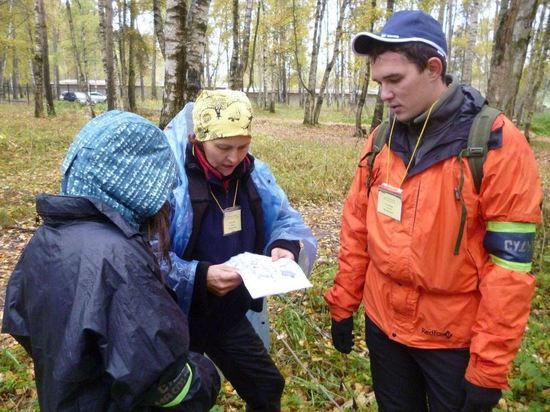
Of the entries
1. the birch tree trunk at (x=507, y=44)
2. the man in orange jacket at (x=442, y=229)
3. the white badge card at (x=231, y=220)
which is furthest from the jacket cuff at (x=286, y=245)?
the birch tree trunk at (x=507, y=44)

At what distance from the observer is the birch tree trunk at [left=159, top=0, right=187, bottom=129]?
5625 mm

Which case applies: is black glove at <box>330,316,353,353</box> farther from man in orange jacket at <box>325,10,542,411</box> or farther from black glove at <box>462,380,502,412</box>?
black glove at <box>462,380,502,412</box>

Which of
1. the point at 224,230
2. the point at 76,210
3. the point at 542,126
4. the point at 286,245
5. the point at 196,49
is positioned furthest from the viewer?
the point at 542,126

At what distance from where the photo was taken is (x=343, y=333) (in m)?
2.18

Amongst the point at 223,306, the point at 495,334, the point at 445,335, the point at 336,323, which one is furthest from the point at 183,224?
the point at 495,334

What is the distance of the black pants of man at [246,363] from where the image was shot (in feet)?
7.24

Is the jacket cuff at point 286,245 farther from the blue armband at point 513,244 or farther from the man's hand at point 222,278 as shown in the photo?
the blue armband at point 513,244

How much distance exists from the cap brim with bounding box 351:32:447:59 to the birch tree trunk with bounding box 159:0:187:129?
432cm

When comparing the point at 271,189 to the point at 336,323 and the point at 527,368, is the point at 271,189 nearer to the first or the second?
the point at 336,323

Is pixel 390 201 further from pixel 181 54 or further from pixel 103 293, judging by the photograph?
pixel 181 54

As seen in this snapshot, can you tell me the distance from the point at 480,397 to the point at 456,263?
0.52 m

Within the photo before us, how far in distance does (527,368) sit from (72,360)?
3125mm

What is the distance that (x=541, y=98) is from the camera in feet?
120

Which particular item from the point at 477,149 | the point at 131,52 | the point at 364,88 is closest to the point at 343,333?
the point at 477,149
